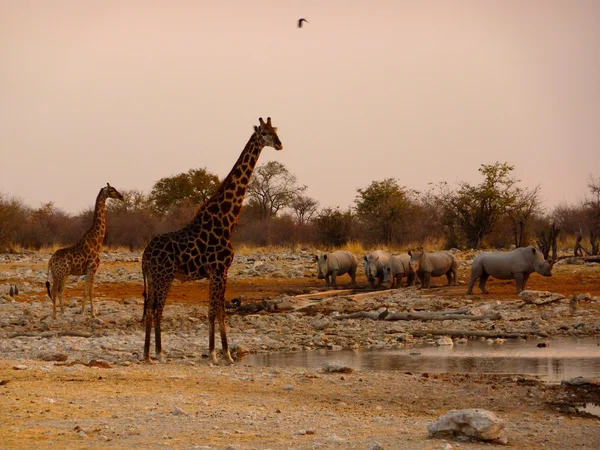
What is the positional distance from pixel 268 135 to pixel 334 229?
34.4 m

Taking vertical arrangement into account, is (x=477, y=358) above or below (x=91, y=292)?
below

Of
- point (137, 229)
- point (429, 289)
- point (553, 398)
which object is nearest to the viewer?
point (553, 398)

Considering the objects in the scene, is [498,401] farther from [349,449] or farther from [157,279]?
[157,279]

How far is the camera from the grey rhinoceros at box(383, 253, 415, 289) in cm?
2731

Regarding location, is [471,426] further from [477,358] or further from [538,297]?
[538,297]

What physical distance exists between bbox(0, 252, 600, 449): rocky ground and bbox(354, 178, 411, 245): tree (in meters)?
25.3

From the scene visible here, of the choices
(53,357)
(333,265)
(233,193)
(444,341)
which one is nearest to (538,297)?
(444,341)

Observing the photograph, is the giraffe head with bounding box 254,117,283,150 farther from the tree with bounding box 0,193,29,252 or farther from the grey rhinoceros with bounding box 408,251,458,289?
the tree with bounding box 0,193,29,252

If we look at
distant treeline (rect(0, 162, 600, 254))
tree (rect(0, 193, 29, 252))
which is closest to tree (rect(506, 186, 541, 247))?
distant treeline (rect(0, 162, 600, 254))

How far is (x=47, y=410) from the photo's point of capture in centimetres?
919

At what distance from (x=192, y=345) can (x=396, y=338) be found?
3786 mm

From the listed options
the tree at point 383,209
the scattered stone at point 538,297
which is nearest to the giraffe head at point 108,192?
the scattered stone at point 538,297

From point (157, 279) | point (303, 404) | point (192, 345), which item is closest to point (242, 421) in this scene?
point (303, 404)

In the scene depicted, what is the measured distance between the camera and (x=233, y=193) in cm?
1441
